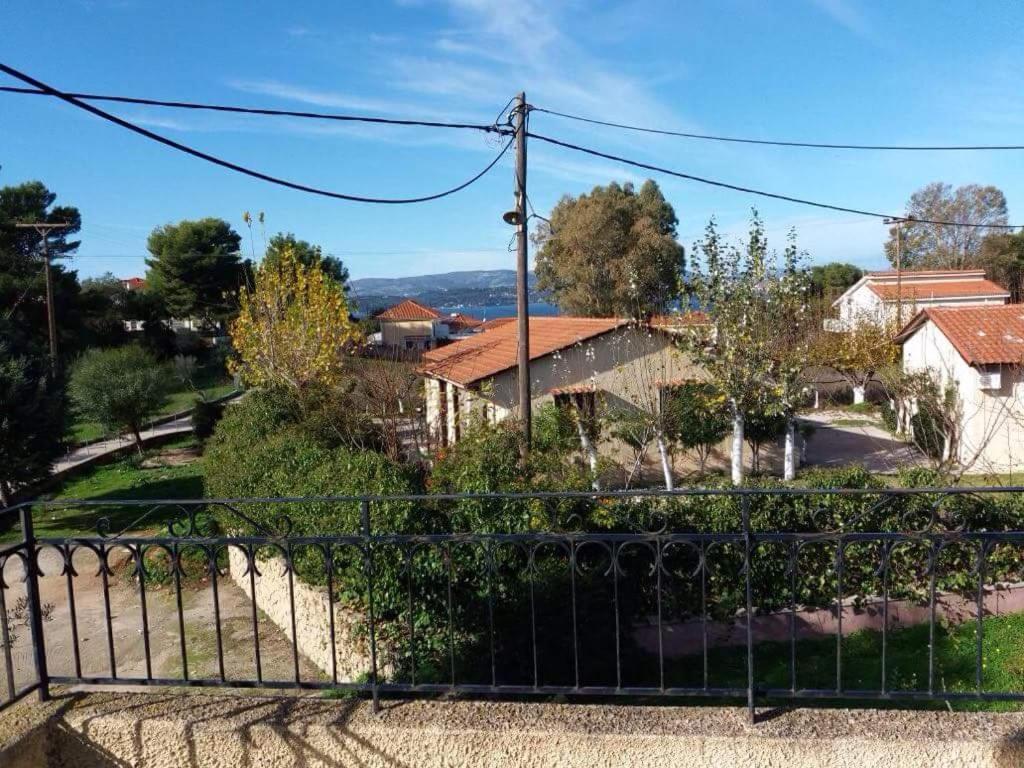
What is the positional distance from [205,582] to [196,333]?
37.2 m

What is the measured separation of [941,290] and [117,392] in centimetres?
3103

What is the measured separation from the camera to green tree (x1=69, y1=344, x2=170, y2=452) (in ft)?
67.3

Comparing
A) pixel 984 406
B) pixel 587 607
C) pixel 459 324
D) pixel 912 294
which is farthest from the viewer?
pixel 459 324

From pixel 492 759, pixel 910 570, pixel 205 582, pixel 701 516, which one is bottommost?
pixel 205 582

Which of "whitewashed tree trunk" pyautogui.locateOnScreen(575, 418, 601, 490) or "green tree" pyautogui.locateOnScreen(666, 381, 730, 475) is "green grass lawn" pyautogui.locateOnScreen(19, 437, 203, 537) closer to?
"whitewashed tree trunk" pyautogui.locateOnScreen(575, 418, 601, 490)

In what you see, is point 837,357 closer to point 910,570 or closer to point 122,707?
point 910,570

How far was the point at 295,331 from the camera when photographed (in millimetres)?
15203

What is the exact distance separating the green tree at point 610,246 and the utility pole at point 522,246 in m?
22.9

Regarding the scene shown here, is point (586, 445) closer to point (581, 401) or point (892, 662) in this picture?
point (581, 401)

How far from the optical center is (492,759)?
8.70 ft

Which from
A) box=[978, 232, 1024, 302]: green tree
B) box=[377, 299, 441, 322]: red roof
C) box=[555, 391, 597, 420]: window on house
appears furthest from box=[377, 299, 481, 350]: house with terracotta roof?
box=[555, 391, 597, 420]: window on house

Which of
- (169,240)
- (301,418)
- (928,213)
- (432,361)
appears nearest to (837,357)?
(432,361)

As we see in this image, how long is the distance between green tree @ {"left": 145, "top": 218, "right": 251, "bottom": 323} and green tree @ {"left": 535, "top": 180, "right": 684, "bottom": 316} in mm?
16984

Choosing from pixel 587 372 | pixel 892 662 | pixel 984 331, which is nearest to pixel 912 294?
pixel 984 331
